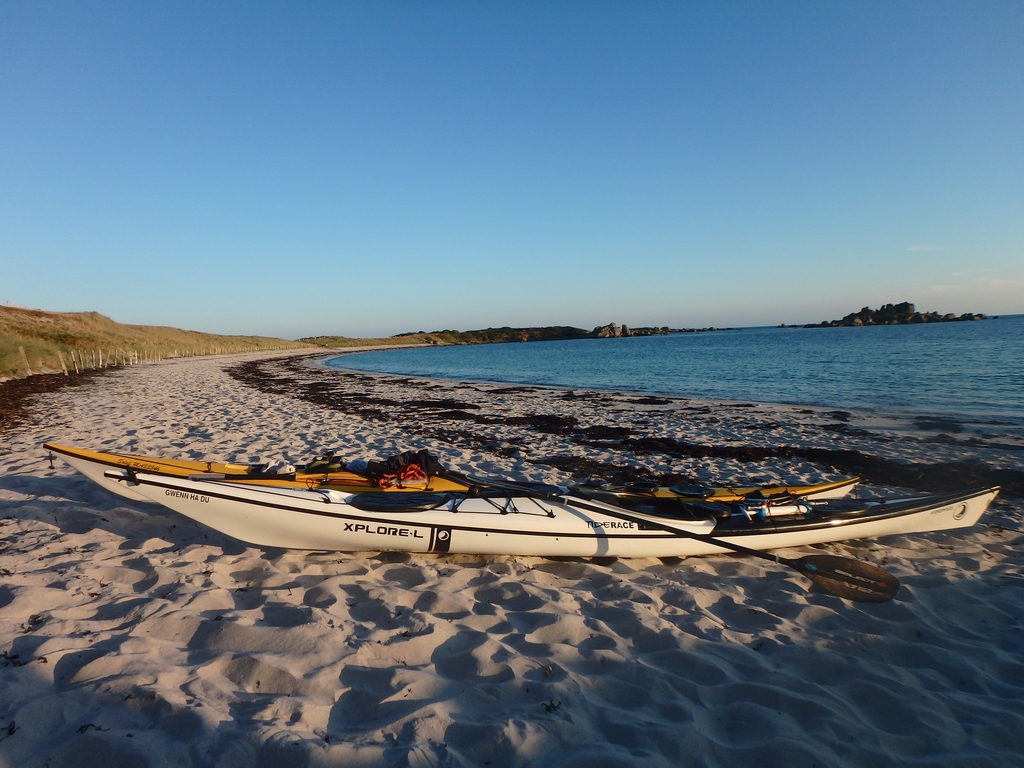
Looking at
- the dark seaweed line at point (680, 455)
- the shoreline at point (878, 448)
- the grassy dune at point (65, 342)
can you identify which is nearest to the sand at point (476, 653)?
the dark seaweed line at point (680, 455)

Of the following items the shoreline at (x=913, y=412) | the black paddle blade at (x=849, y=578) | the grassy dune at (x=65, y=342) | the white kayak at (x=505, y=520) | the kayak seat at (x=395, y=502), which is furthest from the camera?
the grassy dune at (x=65, y=342)

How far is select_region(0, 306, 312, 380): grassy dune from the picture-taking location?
22.0 meters

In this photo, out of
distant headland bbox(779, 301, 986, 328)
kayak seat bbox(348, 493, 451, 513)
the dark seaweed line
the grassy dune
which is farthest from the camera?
distant headland bbox(779, 301, 986, 328)

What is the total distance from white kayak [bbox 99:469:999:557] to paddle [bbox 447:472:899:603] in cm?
3

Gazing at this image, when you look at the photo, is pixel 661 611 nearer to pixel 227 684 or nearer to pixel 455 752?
pixel 455 752

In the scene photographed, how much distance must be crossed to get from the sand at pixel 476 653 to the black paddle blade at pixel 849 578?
3.8 inches

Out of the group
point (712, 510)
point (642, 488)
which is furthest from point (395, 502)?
point (712, 510)

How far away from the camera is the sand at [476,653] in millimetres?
2361

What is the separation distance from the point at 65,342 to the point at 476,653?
44.2 meters

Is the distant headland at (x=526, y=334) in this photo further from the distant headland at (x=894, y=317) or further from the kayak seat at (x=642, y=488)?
the kayak seat at (x=642, y=488)

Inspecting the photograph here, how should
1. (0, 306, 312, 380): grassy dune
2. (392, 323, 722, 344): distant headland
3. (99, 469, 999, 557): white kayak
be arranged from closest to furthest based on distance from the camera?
1. (99, 469, 999, 557): white kayak
2. (0, 306, 312, 380): grassy dune
3. (392, 323, 722, 344): distant headland

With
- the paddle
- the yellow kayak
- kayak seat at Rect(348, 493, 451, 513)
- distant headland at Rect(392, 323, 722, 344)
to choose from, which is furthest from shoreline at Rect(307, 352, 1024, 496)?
distant headland at Rect(392, 323, 722, 344)

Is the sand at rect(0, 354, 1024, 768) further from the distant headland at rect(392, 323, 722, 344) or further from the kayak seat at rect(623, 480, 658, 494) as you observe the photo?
the distant headland at rect(392, 323, 722, 344)

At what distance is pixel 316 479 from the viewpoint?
195 inches
